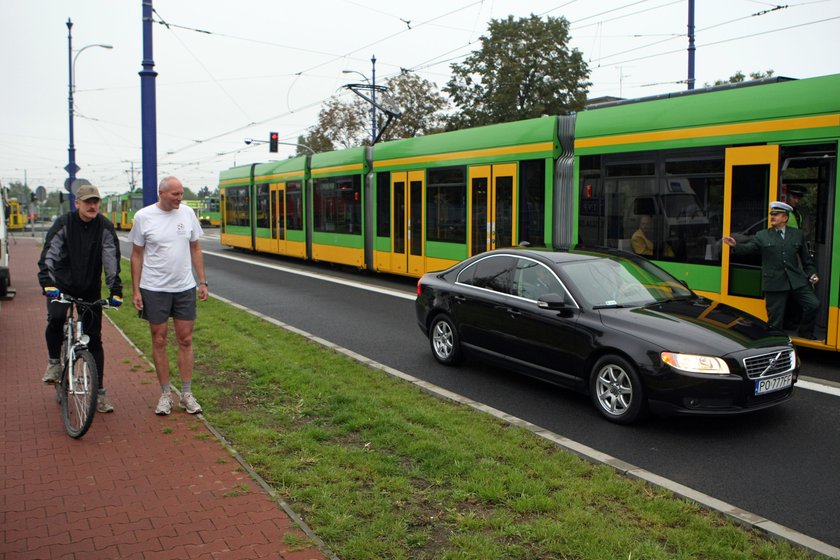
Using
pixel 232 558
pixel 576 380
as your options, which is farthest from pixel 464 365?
pixel 232 558

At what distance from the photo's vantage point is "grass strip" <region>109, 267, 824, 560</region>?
13.0ft

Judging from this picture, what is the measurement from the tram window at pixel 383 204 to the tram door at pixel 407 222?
0.75 ft

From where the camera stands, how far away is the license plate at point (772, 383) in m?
6.05

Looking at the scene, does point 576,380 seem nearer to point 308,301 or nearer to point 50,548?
point 50,548

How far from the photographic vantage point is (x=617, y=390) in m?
6.39

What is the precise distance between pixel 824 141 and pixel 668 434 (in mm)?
4295

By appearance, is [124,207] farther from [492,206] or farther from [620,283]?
[620,283]

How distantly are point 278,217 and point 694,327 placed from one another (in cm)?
2099

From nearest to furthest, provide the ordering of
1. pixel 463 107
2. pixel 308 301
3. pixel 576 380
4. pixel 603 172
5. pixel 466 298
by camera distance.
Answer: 1. pixel 576 380
2. pixel 466 298
3. pixel 603 172
4. pixel 308 301
5. pixel 463 107

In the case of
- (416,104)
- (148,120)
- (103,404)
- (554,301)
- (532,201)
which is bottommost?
(103,404)

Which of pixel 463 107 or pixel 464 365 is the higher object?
pixel 463 107

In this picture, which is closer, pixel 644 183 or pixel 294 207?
pixel 644 183

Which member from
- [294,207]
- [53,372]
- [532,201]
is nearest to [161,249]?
[53,372]

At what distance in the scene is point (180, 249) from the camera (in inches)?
244
